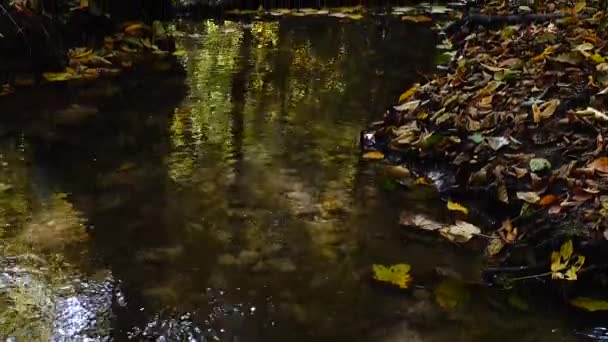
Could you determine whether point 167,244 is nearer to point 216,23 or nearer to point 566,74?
point 566,74

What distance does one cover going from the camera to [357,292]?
293 cm

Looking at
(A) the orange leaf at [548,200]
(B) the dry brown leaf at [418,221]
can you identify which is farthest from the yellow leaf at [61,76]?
(A) the orange leaf at [548,200]

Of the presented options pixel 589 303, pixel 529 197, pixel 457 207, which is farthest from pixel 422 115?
pixel 589 303

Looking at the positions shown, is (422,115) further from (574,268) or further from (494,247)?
(574,268)

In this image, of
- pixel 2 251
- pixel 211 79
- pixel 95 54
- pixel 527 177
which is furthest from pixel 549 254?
pixel 95 54

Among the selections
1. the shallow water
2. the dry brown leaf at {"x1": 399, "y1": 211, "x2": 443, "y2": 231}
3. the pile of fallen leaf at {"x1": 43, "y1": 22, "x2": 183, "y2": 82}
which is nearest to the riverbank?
the pile of fallen leaf at {"x1": 43, "y1": 22, "x2": 183, "y2": 82}

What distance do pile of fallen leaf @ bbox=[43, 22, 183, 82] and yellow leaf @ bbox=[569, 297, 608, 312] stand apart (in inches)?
200

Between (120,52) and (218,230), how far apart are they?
4452 mm

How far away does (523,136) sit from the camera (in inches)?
156

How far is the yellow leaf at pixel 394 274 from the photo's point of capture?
118 inches

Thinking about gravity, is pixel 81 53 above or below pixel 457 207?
above

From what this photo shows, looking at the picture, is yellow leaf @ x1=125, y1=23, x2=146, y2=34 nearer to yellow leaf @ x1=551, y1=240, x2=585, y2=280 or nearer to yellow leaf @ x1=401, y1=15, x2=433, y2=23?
yellow leaf @ x1=401, y1=15, x2=433, y2=23

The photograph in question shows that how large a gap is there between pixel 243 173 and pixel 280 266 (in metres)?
1.15

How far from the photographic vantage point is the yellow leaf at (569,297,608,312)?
2754 millimetres
